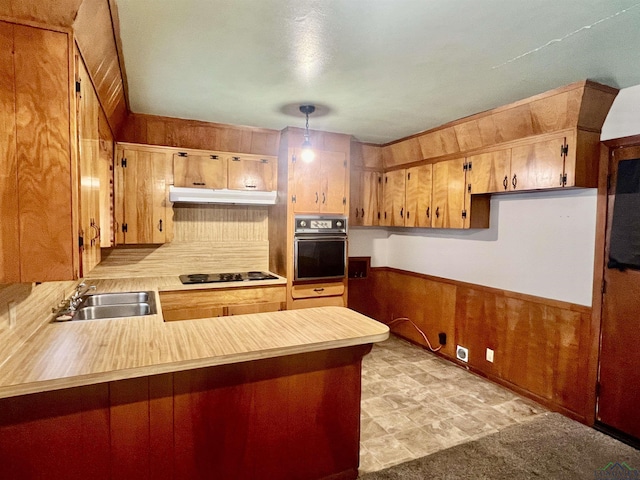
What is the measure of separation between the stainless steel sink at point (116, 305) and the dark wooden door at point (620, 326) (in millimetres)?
3469

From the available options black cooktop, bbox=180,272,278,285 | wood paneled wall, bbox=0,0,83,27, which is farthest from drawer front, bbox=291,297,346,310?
wood paneled wall, bbox=0,0,83,27

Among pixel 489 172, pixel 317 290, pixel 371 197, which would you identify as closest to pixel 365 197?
pixel 371 197

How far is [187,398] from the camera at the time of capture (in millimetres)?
1802

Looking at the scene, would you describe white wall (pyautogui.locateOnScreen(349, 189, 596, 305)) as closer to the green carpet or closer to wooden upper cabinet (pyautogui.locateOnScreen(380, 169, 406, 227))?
wooden upper cabinet (pyautogui.locateOnScreen(380, 169, 406, 227))

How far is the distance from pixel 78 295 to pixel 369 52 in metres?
2.75

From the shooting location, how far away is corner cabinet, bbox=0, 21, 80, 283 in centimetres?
145

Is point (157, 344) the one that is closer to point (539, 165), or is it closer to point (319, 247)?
point (319, 247)

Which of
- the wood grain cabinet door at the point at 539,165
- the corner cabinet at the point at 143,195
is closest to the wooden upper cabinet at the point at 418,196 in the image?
the wood grain cabinet door at the point at 539,165

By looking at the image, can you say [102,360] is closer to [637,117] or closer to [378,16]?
[378,16]

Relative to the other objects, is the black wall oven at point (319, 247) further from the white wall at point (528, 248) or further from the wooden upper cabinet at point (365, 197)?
the white wall at point (528, 248)

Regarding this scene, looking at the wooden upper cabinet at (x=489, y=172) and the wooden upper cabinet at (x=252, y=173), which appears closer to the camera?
the wooden upper cabinet at (x=489, y=172)

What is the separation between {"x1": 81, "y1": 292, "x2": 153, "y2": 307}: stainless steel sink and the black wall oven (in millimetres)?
1527

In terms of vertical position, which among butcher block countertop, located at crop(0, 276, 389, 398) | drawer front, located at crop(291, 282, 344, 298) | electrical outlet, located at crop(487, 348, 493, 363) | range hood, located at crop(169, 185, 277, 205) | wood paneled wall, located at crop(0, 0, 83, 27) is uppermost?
wood paneled wall, located at crop(0, 0, 83, 27)

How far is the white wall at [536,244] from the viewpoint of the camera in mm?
2922
